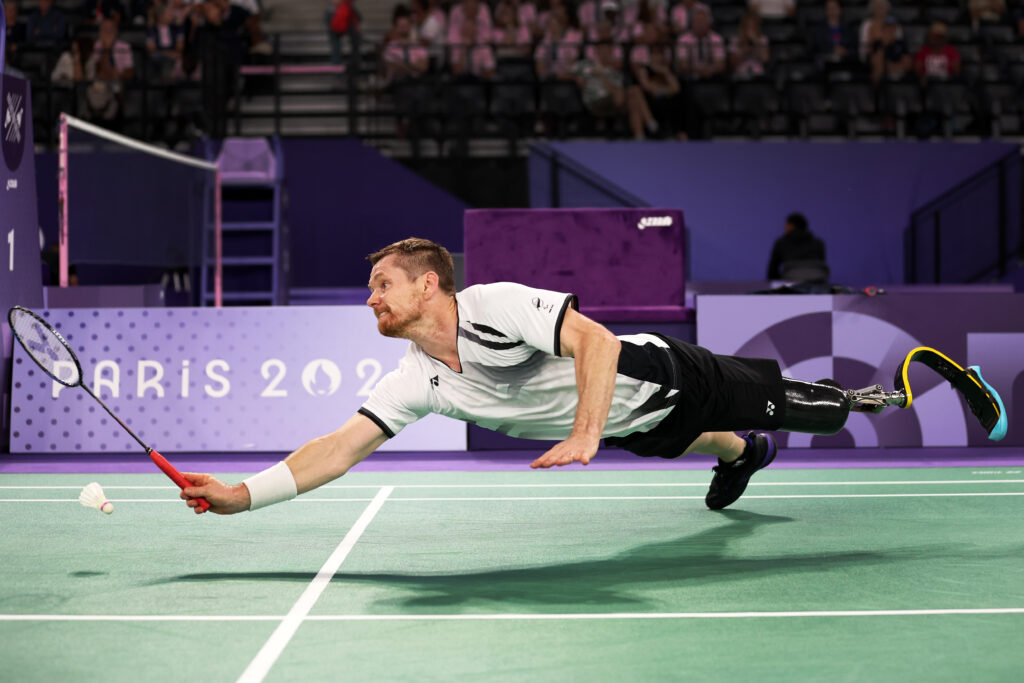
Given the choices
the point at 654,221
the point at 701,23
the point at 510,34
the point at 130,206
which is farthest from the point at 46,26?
the point at 654,221

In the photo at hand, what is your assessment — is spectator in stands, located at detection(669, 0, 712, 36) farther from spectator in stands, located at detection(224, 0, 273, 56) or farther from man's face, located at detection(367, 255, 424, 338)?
man's face, located at detection(367, 255, 424, 338)

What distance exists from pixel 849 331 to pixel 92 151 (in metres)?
6.80

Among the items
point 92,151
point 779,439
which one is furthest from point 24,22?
point 779,439

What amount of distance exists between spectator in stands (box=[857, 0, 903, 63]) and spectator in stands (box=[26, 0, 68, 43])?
33.7 feet

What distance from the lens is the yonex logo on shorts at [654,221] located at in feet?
29.3

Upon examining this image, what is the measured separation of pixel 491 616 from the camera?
417 centimetres

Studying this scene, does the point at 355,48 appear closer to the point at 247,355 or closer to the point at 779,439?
the point at 247,355

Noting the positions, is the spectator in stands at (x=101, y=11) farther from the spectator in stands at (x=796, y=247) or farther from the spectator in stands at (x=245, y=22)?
the spectator in stands at (x=796, y=247)

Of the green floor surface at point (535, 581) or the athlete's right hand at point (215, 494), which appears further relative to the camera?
the athlete's right hand at point (215, 494)

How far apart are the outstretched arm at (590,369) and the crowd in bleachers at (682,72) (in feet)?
36.6

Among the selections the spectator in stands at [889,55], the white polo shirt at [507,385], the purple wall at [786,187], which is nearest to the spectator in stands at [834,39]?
the spectator in stands at [889,55]

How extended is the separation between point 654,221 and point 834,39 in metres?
8.46

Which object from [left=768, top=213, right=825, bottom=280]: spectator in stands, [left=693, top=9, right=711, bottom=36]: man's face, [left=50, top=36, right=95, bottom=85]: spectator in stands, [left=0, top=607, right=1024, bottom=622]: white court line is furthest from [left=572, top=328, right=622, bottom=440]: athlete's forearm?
[left=50, top=36, right=95, bottom=85]: spectator in stands

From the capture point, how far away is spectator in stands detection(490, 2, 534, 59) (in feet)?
51.9
